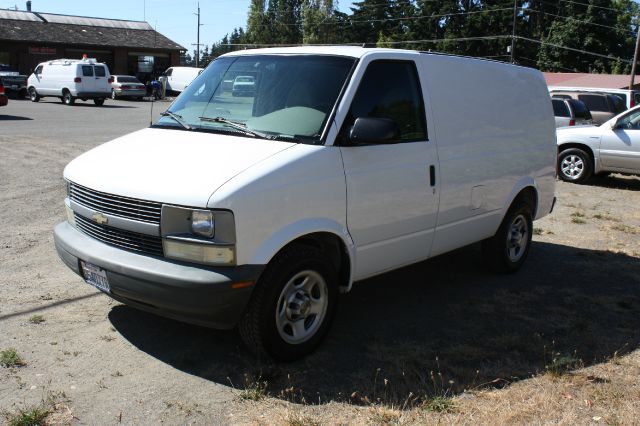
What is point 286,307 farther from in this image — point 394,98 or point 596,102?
point 596,102

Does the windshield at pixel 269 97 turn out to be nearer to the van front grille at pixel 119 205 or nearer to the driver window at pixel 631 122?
the van front grille at pixel 119 205

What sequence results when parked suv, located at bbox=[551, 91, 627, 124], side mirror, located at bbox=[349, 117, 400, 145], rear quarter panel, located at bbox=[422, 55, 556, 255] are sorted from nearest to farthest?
side mirror, located at bbox=[349, 117, 400, 145] → rear quarter panel, located at bbox=[422, 55, 556, 255] → parked suv, located at bbox=[551, 91, 627, 124]

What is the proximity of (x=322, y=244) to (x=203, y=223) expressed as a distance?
3.31 feet

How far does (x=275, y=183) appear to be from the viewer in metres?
3.85

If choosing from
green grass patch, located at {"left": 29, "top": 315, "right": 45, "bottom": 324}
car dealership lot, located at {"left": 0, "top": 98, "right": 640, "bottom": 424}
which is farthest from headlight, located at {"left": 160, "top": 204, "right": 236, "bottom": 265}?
green grass patch, located at {"left": 29, "top": 315, "right": 45, "bottom": 324}

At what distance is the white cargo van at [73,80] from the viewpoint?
31.3 metres

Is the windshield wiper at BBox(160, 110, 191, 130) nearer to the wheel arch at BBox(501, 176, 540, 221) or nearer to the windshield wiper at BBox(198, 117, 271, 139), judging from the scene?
the windshield wiper at BBox(198, 117, 271, 139)

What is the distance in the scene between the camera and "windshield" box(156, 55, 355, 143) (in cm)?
438

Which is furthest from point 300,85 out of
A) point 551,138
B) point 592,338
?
point 551,138

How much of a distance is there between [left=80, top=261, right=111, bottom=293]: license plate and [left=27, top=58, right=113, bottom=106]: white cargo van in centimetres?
2976

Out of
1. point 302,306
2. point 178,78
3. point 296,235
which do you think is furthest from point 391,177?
point 178,78

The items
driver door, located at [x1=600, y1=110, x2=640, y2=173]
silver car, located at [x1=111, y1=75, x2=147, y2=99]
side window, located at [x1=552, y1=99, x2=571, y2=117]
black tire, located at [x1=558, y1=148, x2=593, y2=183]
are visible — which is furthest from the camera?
silver car, located at [x1=111, y1=75, x2=147, y2=99]

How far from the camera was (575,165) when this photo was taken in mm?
13406

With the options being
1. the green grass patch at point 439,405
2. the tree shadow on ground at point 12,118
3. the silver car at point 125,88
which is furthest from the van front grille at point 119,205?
the silver car at point 125,88
